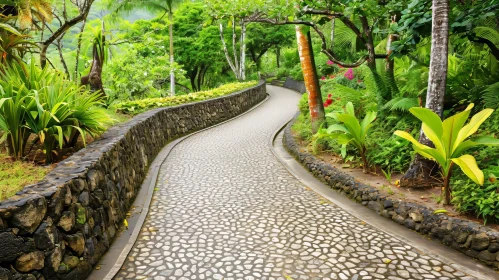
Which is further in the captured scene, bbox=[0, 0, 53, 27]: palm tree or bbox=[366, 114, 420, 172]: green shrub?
bbox=[0, 0, 53, 27]: palm tree

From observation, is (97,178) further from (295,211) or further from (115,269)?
(295,211)

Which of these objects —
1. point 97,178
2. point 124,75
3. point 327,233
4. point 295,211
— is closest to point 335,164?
point 295,211

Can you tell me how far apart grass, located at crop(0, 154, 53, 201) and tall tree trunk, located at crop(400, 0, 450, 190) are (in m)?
4.66

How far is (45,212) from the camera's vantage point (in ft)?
9.73

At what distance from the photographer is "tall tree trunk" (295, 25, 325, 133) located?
8.30 m

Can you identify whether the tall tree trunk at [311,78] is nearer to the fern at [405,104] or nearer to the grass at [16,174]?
the fern at [405,104]

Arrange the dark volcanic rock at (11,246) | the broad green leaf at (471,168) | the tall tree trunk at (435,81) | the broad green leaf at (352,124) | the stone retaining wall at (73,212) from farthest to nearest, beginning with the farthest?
the broad green leaf at (352,124)
the tall tree trunk at (435,81)
the broad green leaf at (471,168)
the stone retaining wall at (73,212)
the dark volcanic rock at (11,246)

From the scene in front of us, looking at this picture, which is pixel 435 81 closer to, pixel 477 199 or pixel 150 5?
A: pixel 477 199

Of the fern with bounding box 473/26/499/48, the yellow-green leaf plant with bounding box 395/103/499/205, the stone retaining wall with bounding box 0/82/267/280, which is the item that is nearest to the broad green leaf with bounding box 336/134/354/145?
the yellow-green leaf plant with bounding box 395/103/499/205

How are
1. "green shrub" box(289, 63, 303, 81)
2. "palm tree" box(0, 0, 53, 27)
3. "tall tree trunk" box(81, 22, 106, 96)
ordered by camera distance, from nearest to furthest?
"palm tree" box(0, 0, 53, 27)
"tall tree trunk" box(81, 22, 106, 96)
"green shrub" box(289, 63, 303, 81)

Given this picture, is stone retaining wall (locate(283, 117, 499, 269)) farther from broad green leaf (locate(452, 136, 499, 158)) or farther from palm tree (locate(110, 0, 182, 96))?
palm tree (locate(110, 0, 182, 96))

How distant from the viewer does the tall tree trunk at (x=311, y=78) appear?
27.2 ft

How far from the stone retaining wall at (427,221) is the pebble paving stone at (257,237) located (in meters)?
0.34

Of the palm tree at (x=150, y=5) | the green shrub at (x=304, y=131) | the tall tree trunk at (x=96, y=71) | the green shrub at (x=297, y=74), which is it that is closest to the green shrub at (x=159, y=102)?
the tall tree trunk at (x=96, y=71)
